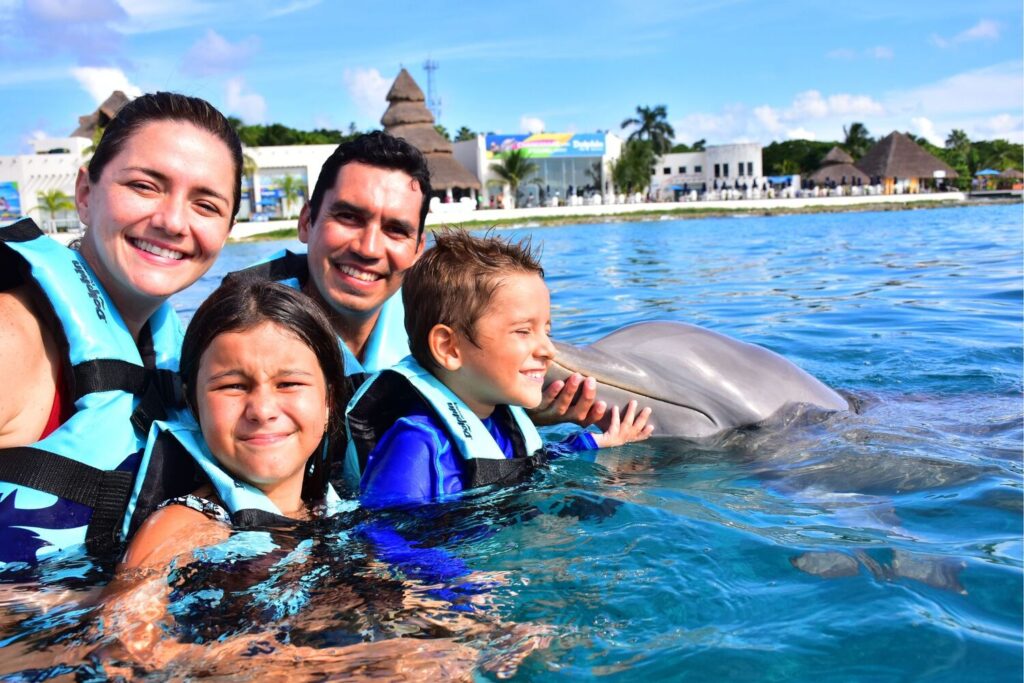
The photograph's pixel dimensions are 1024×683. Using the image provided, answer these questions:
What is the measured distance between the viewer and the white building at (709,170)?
226ft

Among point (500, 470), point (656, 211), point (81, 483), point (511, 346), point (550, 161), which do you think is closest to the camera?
point (81, 483)

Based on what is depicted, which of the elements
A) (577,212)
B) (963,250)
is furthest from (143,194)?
(577,212)

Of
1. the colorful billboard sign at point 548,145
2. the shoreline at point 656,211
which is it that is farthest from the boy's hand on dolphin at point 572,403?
the colorful billboard sign at point 548,145

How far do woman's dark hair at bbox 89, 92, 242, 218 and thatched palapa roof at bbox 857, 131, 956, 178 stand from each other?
213 feet

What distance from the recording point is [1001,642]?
2.13m

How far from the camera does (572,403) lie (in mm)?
3766

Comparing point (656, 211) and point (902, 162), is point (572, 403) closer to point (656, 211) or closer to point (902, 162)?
point (656, 211)

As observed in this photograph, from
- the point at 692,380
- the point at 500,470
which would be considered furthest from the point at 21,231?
the point at 692,380

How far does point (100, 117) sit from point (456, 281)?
56.5 metres

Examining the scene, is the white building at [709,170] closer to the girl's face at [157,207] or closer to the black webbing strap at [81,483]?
the girl's face at [157,207]

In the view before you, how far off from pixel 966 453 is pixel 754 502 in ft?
3.61

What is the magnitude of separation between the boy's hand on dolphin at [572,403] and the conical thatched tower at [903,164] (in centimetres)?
6235

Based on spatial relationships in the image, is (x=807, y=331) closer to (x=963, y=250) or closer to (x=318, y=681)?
(x=318, y=681)

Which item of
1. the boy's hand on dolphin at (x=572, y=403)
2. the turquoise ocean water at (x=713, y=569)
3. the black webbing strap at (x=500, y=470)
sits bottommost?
the turquoise ocean water at (x=713, y=569)
